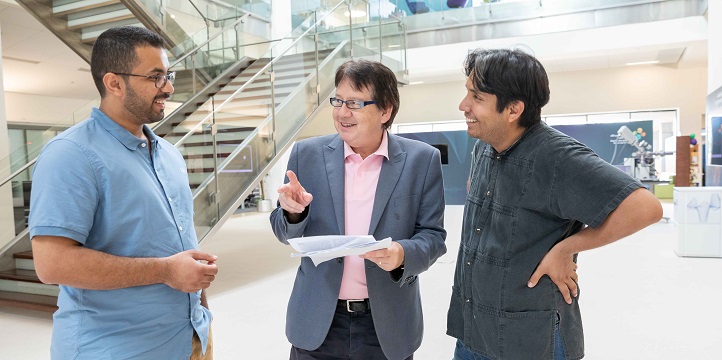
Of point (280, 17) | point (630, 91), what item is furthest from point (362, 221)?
point (630, 91)

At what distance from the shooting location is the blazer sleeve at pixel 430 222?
5.79 feet

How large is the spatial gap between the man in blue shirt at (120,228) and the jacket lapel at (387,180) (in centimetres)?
57

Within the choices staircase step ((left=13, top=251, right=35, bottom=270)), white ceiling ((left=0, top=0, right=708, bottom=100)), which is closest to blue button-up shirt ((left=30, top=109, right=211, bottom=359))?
staircase step ((left=13, top=251, right=35, bottom=270))

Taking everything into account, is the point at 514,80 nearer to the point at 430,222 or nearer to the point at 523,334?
the point at 430,222

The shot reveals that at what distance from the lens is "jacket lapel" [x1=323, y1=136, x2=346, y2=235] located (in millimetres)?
1871

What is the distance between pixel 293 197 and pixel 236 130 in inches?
194

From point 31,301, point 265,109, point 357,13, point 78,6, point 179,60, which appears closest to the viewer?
point 31,301

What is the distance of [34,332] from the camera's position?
4.54 metres

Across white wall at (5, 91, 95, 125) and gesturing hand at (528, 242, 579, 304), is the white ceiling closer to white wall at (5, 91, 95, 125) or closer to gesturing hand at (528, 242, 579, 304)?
white wall at (5, 91, 95, 125)

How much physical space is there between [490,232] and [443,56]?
13.7 meters

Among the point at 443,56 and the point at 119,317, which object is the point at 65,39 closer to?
the point at 119,317

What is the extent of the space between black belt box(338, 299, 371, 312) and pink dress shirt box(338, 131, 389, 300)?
1 cm

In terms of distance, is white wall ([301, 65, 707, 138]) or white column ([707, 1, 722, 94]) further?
white wall ([301, 65, 707, 138])

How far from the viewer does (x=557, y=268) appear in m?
1.59
